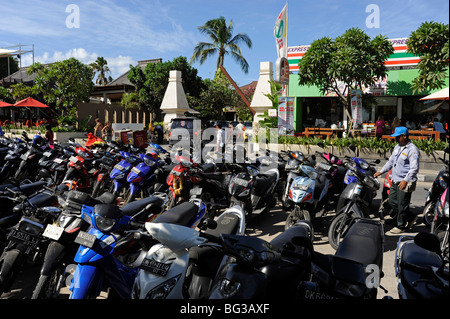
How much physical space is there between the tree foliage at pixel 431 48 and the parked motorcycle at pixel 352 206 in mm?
9884

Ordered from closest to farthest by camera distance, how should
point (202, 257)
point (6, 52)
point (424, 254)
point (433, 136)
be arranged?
point (424, 254) < point (202, 257) < point (433, 136) < point (6, 52)

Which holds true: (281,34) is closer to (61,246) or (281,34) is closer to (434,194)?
(434,194)

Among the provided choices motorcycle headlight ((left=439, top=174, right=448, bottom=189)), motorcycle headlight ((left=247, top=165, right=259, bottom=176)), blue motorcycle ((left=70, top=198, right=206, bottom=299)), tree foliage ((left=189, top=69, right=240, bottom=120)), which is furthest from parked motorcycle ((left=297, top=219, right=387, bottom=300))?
tree foliage ((left=189, top=69, right=240, bottom=120))

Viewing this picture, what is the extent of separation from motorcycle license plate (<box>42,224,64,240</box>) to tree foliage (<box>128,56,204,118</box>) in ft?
85.7

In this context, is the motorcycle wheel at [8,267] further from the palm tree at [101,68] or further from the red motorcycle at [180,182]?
the palm tree at [101,68]

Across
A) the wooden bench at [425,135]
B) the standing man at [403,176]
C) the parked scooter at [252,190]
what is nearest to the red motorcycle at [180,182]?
the parked scooter at [252,190]

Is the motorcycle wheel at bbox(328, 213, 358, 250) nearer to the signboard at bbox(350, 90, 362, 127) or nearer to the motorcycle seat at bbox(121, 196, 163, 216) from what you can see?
the motorcycle seat at bbox(121, 196, 163, 216)

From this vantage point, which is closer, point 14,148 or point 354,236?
point 354,236

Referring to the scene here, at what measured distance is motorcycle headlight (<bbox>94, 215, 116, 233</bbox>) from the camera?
303 centimetres

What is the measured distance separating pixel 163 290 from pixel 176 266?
21 centimetres

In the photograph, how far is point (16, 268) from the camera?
11.1 feet

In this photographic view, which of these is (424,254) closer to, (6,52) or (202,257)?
(202,257)
